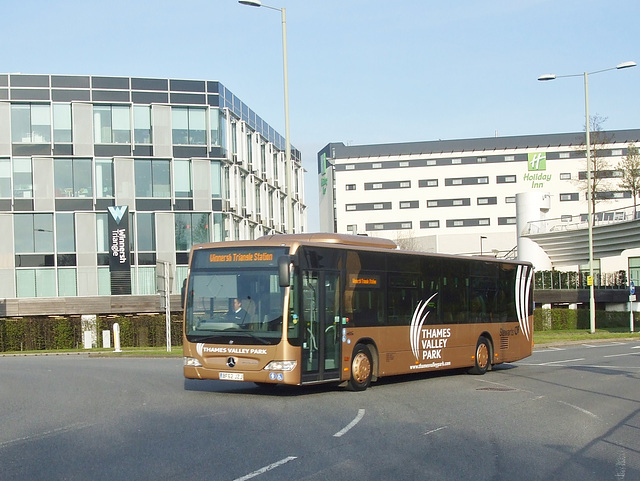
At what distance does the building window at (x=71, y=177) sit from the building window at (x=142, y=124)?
334 centimetres

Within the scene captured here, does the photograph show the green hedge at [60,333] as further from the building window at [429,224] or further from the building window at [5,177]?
the building window at [429,224]

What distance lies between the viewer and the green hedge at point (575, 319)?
5328 cm

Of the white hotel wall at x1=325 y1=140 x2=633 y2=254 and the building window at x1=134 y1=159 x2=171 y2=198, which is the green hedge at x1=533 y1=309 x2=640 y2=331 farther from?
the white hotel wall at x1=325 y1=140 x2=633 y2=254

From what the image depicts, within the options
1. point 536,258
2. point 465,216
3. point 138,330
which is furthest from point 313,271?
point 465,216

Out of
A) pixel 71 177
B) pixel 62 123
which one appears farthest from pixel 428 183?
pixel 62 123

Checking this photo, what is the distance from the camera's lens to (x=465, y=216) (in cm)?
10156

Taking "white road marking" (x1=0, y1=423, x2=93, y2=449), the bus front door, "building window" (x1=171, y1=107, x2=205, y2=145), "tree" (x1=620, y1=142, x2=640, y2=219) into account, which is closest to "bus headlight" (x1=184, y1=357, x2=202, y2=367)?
the bus front door

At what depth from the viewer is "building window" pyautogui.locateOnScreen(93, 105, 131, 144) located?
165 feet

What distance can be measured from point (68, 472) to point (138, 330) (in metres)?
35.5

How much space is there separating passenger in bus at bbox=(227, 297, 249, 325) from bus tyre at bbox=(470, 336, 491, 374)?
761 centimetres

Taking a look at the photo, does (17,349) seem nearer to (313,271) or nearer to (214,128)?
(214,128)

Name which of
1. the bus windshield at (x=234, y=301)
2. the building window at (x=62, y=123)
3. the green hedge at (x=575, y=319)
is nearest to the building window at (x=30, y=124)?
the building window at (x=62, y=123)

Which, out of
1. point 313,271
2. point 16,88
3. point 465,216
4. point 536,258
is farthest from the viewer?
point 465,216

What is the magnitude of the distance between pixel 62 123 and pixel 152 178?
238 inches
